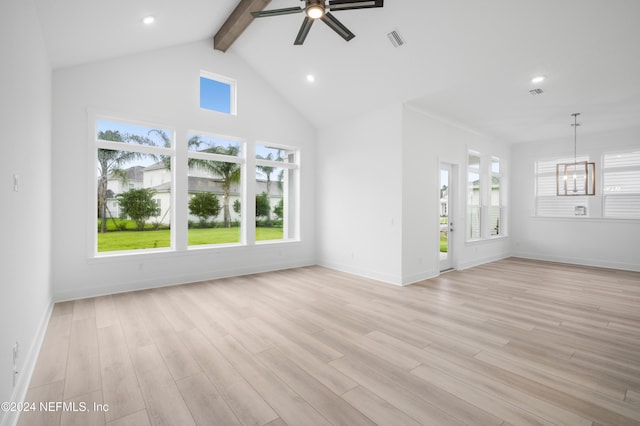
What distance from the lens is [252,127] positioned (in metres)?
6.05

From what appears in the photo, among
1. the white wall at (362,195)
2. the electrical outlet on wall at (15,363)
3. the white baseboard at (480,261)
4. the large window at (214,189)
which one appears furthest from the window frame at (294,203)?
the electrical outlet on wall at (15,363)

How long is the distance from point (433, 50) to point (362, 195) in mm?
2708

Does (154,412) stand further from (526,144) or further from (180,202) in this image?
(526,144)

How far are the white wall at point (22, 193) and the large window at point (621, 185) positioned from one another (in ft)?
32.2

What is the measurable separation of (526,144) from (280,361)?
8589 millimetres

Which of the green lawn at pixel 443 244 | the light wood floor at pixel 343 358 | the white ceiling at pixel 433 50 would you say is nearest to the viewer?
the light wood floor at pixel 343 358

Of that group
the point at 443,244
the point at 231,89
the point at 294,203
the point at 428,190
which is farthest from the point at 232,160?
the point at 443,244

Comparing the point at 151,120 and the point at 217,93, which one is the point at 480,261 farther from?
the point at 151,120

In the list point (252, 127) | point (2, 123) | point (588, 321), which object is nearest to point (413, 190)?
point (588, 321)

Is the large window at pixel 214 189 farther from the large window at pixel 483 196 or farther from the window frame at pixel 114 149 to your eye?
the large window at pixel 483 196

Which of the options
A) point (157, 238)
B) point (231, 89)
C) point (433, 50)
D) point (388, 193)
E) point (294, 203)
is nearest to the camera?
point (433, 50)

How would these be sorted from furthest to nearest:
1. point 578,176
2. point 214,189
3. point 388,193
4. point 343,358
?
point 578,176
point 214,189
point 388,193
point 343,358

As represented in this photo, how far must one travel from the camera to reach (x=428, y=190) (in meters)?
5.68

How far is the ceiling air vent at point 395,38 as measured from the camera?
404 cm
